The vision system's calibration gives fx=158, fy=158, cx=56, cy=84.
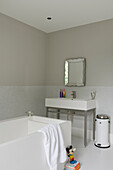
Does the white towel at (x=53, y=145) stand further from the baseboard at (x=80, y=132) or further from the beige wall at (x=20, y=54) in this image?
the baseboard at (x=80, y=132)

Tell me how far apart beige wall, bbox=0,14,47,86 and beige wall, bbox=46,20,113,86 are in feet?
0.91

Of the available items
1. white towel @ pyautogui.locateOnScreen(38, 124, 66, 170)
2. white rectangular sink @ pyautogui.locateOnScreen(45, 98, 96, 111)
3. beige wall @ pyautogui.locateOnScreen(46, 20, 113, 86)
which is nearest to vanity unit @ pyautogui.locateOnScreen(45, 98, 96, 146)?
white rectangular sink @ pyautogui.locateOnScreen(45, 98, 96, 111)

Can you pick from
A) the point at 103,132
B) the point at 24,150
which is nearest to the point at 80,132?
the point at 103,132

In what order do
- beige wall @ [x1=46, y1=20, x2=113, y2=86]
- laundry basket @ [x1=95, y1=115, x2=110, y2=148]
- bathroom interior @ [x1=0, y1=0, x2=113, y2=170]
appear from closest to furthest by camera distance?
1. bathroom interior @ [x1=0, y1=0, x2=113, y2=170]
2. laundry basket @ [x1=95, y1=115, x2=110, y2=148]
3. beige wall @ [x1=46, y1=20, x2=113, y2=86]

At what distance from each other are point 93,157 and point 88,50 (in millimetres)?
2282

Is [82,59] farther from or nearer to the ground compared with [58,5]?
nearer to the ground

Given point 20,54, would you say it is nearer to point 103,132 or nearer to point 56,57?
point 56,57

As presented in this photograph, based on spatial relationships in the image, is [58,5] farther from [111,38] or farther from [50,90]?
[50,90]

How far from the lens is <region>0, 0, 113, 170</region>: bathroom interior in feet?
9.91

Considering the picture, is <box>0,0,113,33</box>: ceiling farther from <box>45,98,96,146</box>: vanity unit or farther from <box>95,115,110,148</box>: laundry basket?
<box>95,115,110,148</box>: laundry basket

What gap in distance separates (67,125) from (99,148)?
1.25 meters

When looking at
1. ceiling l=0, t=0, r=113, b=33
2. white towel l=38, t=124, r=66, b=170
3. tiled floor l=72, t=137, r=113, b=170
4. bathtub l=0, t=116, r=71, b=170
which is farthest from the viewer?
ceiling l=0, t=0, r=113, b=33

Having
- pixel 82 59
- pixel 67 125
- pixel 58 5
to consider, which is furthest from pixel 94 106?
pixel 58 5

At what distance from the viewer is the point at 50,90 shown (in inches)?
169
